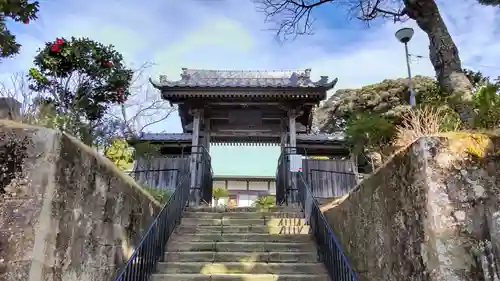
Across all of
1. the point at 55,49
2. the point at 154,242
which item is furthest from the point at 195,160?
the point at 154,242

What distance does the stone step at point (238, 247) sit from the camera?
5.38 metres

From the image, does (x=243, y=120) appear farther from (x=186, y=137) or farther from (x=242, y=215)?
(x=242, y=215)

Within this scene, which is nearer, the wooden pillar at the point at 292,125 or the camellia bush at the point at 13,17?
the camellia bush at the point at 13,17

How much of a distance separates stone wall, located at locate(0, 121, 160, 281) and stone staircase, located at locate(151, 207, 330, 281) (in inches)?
59.5

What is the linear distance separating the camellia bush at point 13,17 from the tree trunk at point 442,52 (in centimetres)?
549

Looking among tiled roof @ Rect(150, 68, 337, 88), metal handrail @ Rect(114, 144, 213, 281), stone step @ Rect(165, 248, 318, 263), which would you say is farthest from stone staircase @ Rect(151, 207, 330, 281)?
tiled roof @ Rect(150, 68, 337, 88)

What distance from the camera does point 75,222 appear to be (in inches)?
118

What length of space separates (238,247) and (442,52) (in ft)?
12.7

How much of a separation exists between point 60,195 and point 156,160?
300 inches

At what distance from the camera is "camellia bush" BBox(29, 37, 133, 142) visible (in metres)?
7.52

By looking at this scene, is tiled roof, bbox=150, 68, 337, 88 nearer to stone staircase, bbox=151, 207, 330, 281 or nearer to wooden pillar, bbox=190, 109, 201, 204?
wooden pillar, bbox=190, 109, 201, 204

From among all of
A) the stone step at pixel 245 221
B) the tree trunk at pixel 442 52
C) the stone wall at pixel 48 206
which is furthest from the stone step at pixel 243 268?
the tree trunk at pixel 442 52

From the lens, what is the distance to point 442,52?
5141 mm

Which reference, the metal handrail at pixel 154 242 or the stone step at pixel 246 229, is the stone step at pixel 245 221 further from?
the metal handrail at pixel 154 242
